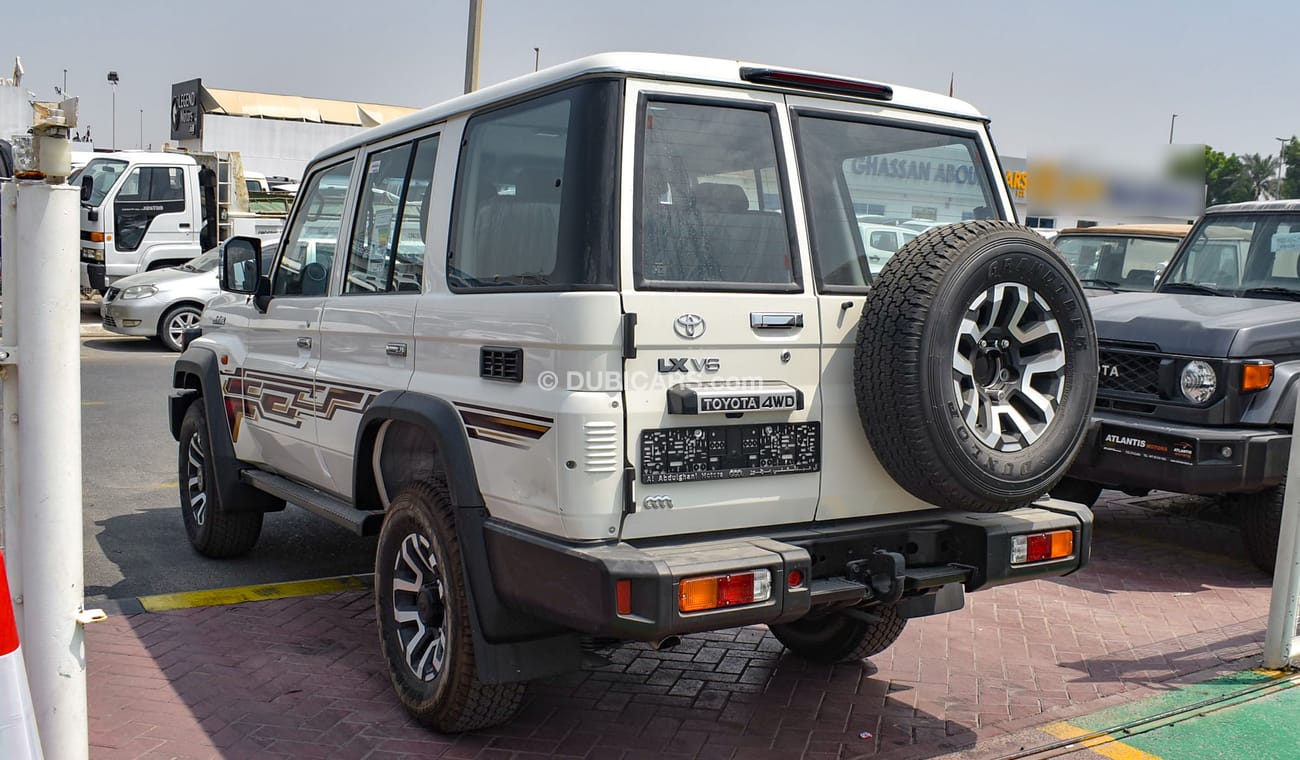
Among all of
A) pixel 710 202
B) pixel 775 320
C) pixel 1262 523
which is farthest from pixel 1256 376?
pixel 710 202

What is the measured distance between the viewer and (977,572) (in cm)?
392

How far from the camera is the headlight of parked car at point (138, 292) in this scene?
1509 centimetres

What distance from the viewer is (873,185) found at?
407cm

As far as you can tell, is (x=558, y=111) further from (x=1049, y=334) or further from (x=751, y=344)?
(x=1049, y=334)

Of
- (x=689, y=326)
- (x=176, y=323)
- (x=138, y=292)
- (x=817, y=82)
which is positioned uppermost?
(x=817, y=82)

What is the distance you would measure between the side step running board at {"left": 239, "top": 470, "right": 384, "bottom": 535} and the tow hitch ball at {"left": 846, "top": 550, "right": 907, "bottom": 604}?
74.9 inches

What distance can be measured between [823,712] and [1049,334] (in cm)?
169

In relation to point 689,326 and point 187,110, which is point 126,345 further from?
point 187,110

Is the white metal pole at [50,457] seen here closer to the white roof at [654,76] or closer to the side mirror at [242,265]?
the white roof at [654,76]

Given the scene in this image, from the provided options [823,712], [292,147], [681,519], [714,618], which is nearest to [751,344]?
[681,519]

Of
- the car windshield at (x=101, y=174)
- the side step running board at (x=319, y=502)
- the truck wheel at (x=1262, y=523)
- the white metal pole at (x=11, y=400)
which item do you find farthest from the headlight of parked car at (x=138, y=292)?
the white metal pole at (x=11, y=400)

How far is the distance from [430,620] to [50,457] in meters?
1.62

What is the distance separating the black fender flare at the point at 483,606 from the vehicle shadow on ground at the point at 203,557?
264cm

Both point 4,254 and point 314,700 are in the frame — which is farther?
point 314,700
